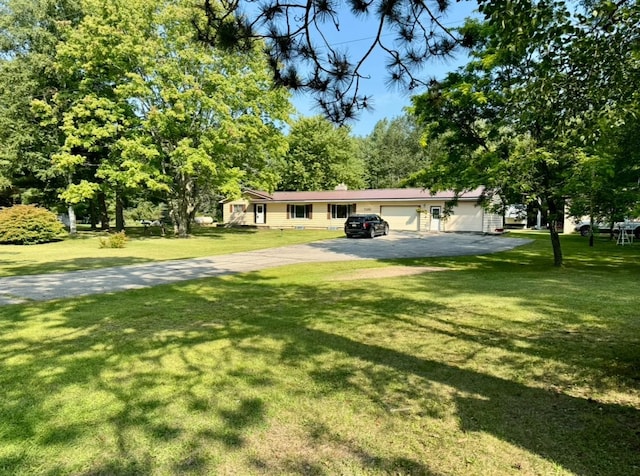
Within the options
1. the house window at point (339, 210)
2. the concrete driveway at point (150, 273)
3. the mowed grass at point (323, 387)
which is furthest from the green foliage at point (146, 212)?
the mowed grass at point (323, 387)

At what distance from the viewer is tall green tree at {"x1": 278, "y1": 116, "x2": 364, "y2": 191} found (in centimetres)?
4438

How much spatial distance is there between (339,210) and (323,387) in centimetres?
3327

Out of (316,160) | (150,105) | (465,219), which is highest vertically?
(150,105)

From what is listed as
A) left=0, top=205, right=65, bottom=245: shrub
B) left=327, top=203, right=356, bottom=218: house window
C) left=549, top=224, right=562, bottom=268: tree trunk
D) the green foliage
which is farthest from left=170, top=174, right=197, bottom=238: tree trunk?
left=549, top=224, right=562, bottom=268: tree trunk

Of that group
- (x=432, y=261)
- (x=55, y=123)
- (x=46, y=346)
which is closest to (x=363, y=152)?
(x=55, y=123)

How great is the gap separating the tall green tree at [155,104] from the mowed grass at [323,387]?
18.5 metres

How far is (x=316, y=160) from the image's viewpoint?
150 feet

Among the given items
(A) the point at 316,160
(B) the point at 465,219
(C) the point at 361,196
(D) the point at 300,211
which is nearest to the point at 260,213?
(D) the point at 300,211

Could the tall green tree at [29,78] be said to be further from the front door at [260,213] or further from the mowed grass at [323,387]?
the mowed grass at [323,387]

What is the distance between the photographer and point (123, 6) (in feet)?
77.1

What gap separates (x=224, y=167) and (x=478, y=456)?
24.5 m

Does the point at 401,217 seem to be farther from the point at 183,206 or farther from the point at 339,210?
the point at 183,206

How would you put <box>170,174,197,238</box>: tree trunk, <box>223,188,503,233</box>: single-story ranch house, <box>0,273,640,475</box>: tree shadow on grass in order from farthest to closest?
1. <box>223,188,503,233</box>: single-story ranch house
2. <box>170,174,197,238</box>: tree trunk
3. <box>0,273,640,475</box>: tree shadow on grass

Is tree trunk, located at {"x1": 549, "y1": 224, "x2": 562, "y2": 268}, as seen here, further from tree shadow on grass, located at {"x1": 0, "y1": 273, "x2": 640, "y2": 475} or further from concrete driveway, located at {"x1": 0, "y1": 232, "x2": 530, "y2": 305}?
tree shadow on grass, located at {"x1": 0, "y1": 273, "x2": 640, "y2": 475}
